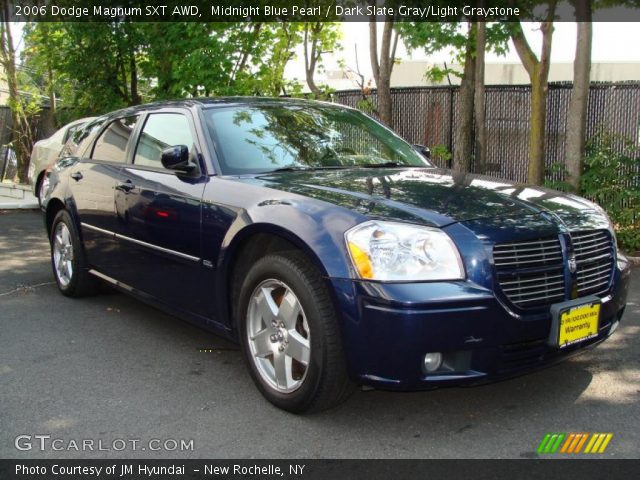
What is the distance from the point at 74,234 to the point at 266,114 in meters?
2.18

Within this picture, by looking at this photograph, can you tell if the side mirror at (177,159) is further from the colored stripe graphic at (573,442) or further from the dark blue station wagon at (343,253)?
the colored stripe graphic at (573,442)

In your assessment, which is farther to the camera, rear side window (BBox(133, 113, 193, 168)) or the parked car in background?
the parked car in background

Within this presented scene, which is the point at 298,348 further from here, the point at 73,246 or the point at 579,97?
the point at 579,97

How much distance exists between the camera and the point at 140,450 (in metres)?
3.34

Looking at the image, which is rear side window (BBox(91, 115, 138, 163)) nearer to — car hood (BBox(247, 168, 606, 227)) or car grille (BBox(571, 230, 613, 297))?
car hood (BBox(247, 168, 606, 227))

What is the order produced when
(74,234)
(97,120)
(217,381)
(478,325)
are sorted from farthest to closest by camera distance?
(97,120) < (74,234) < (217,381) < (478,325)

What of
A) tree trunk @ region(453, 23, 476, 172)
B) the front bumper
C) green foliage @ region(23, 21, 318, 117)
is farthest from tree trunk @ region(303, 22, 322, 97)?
the front bumper

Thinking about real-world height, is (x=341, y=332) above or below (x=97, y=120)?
below

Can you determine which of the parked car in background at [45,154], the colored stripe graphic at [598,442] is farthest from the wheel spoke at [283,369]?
the parked car in background at [45,154]

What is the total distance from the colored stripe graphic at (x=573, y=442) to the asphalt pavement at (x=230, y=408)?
36 mm

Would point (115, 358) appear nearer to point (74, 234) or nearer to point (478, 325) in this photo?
point (74, 234)

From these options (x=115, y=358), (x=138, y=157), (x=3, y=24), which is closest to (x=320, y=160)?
(x=138, y=157)

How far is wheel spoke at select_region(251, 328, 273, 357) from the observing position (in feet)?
12.6

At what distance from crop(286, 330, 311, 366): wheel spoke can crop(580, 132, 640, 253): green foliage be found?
5.75m
